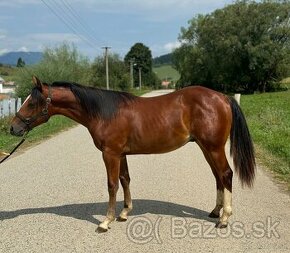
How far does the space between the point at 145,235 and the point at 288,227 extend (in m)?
1.69

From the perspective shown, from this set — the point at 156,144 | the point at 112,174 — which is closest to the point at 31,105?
the point at 112,174

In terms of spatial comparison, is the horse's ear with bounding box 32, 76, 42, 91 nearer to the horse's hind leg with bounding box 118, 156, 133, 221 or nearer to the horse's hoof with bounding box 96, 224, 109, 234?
the horse's hind leg with bounding box 118, 156, 133, 221

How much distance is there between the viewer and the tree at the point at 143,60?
113 m

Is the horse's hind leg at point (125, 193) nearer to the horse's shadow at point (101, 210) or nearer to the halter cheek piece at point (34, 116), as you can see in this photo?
the horse's shadow at point (101, 210)

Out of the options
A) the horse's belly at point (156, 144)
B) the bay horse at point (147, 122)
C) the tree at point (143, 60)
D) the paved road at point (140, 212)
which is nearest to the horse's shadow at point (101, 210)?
the paved road at point (140, 212)

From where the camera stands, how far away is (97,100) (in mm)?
5547

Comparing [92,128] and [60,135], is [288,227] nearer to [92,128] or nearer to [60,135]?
[92,128]

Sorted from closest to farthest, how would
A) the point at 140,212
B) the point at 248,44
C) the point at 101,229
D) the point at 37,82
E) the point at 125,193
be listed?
the point at 101,229, the point at 37,82, the point at 125,193, the point at 140,212, the point at 248,44

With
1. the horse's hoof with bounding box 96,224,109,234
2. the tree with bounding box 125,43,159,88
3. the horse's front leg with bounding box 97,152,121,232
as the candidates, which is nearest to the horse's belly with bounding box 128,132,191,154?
the horse's front leg with bounding box 97,152,121,232

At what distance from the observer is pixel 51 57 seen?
1833 inches

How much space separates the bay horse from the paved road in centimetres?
35

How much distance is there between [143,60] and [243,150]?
4372 inches

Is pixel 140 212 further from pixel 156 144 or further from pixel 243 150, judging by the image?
pixel 243 150

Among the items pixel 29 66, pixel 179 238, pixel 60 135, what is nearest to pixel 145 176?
pixel 179 238
